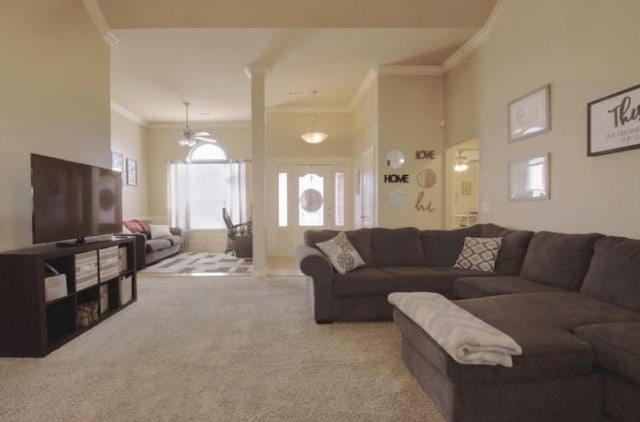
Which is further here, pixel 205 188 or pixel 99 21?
pixel 205 188

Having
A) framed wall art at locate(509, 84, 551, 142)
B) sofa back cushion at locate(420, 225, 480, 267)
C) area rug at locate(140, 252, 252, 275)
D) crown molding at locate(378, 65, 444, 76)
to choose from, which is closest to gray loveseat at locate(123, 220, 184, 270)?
area rug at locate(140, 252, 252, 275)

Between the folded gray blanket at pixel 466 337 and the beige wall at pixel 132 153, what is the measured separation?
7.08 m

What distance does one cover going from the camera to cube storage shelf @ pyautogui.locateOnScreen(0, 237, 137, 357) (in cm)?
267

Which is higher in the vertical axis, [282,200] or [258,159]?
[258,159]

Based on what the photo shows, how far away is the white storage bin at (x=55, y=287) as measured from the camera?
2783mm

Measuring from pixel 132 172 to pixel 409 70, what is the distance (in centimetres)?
617

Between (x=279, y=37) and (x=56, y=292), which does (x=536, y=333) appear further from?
(x=279, y=37)

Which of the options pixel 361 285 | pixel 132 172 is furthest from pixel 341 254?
pixel 132 172

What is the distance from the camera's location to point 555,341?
5.85ft

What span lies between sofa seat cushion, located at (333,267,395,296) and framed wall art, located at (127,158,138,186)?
6098 mm

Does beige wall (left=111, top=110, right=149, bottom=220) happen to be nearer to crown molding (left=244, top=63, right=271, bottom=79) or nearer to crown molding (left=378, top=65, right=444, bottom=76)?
crown molding (left=244, top=63, right=271, bottom=79)

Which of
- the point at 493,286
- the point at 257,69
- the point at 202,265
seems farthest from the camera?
the point at 202,265

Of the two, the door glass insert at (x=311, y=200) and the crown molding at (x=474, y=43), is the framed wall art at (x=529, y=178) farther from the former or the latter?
the door glass insert at (x=311, y=200)

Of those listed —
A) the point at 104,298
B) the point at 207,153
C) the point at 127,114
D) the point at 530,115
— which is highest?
the point at 127,114
